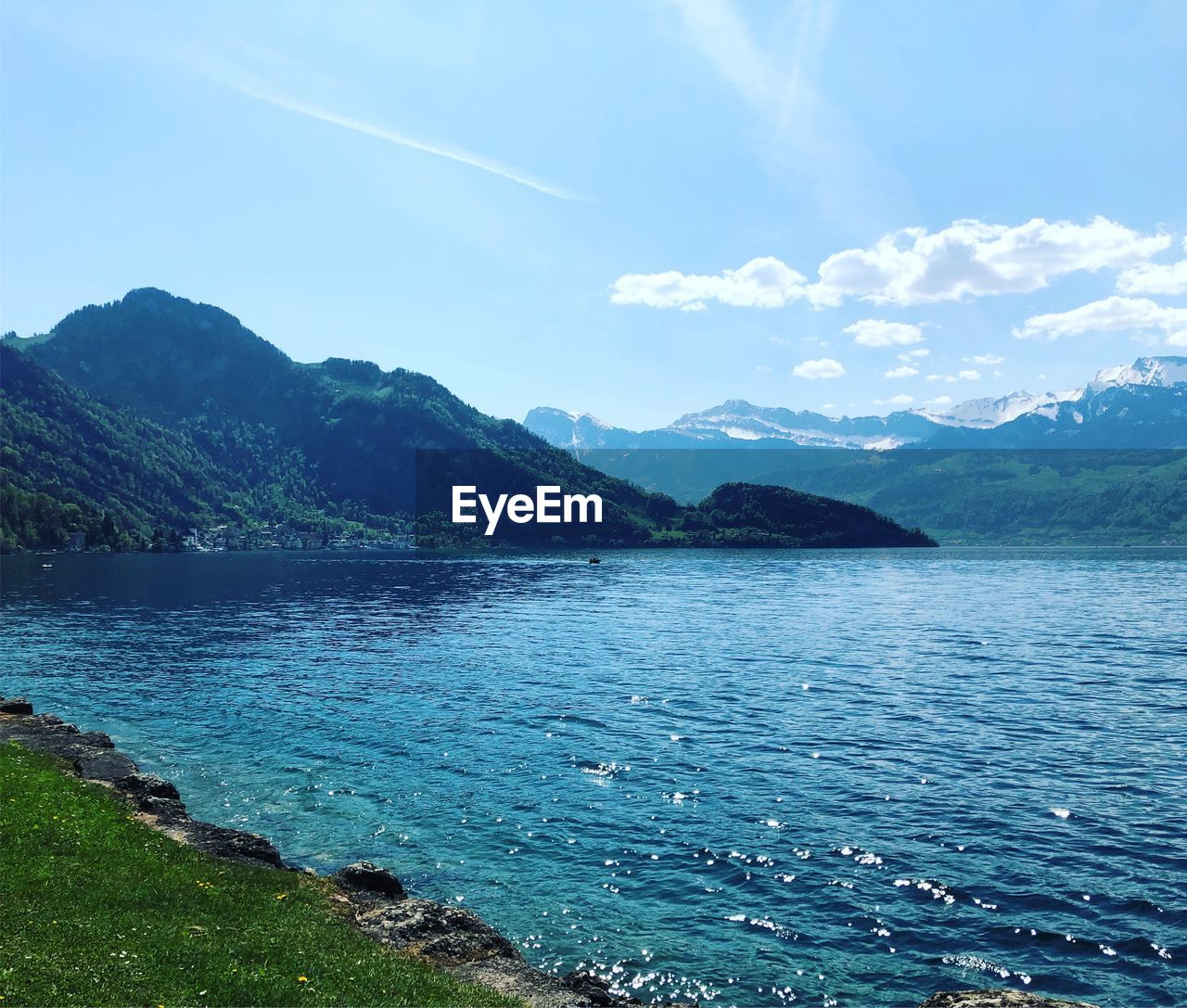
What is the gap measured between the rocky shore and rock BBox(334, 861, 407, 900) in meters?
0.03

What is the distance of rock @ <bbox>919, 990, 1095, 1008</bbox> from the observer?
18844mm

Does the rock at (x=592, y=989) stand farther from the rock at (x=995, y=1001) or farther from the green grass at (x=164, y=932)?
the rock at (x=995, y=1001)

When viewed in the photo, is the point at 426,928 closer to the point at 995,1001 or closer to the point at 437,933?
the point at 437,933

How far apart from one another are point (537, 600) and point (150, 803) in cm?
10988

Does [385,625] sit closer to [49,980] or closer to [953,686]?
[953,686]

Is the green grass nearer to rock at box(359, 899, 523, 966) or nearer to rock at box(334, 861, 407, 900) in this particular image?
rock at box(334, 861, 407, 900)

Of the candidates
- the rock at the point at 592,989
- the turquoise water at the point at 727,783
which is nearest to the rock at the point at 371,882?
the turquoise water at the point at 727,783

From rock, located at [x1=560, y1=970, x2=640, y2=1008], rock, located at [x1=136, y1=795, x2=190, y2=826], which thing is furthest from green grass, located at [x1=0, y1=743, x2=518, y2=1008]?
rock, located at [x1=560, y1=970, x2=640, y2=1008]

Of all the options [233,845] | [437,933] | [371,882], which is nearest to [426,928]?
[437,933]

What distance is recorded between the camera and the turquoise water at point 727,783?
2562cm

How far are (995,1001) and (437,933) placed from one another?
55.7 ft

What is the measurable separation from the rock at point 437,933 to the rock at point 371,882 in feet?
6.41

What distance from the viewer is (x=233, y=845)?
29.9 metres

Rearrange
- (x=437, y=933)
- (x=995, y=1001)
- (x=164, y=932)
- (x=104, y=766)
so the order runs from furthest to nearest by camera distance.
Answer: (x=104, y=766)
(x=437, y=933)
(x=164, y=932)
(x=995, y=1001)
